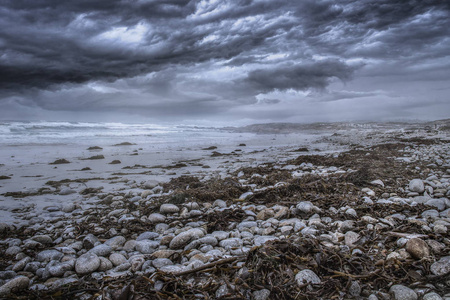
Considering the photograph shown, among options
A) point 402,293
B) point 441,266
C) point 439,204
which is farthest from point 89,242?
point 439,204

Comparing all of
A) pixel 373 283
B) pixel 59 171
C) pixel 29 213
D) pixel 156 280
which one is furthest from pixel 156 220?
pixel 59 171

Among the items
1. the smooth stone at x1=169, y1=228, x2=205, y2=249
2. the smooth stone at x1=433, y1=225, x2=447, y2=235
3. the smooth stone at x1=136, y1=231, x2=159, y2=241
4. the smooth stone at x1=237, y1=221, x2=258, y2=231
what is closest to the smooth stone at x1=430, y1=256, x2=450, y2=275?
the smooth stone at x1=433, y1=225, x2=447, y2=235

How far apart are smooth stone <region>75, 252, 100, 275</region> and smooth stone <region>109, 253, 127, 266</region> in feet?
0.46

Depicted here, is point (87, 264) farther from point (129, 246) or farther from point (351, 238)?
point (351, 238)

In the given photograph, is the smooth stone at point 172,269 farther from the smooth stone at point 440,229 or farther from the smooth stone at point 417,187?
the smooth stone at point 417,187

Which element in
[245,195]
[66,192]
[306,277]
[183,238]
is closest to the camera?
[306,277]

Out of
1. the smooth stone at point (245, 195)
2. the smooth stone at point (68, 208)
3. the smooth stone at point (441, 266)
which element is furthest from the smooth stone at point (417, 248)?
→ the smooth stone at point (68, 208)

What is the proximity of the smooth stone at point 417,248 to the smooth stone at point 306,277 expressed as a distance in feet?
2.91

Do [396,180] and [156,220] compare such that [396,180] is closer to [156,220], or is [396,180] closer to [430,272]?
[430,272]

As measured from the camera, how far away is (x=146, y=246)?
9.09 ft

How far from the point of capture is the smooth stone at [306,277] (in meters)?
1.92

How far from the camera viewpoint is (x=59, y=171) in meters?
8.10

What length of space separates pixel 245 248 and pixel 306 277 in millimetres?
734

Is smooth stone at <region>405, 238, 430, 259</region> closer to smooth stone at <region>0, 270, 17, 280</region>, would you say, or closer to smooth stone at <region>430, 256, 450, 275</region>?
smooth stone at <region>430, 256, 450, 275</region>
